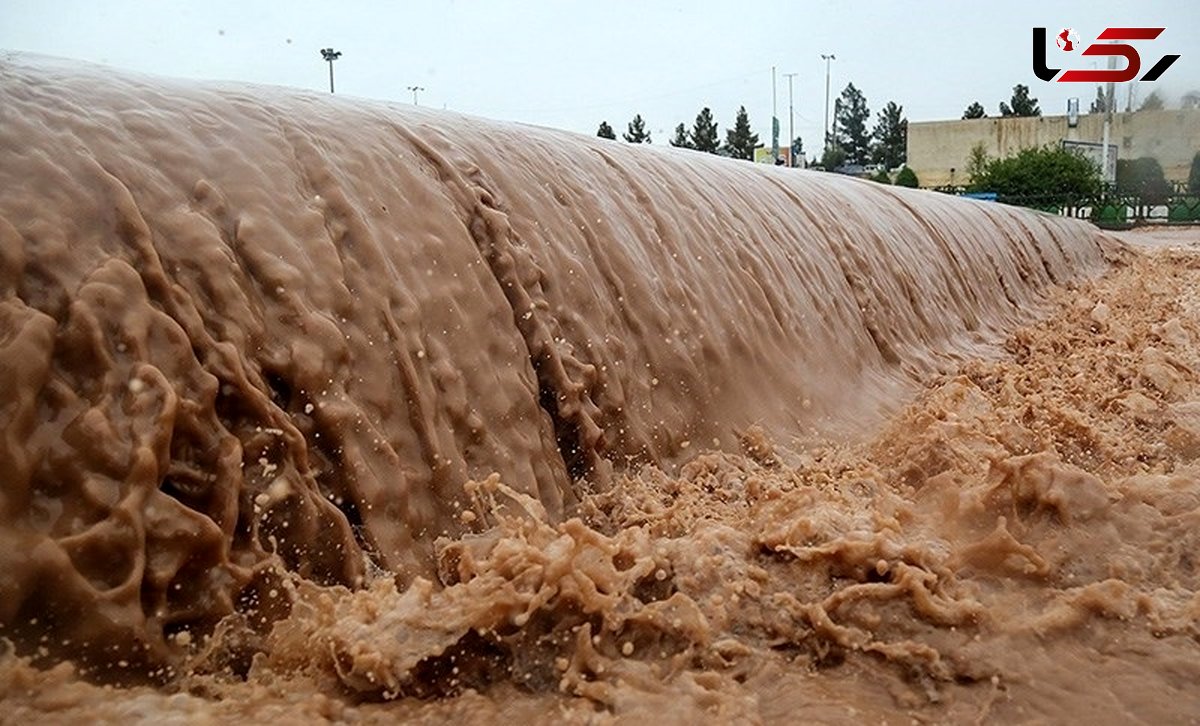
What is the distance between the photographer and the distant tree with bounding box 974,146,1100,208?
22.8 metres

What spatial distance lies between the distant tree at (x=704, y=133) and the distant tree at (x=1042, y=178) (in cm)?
1929

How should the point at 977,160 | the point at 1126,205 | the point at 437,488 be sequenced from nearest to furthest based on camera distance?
the point at 437,488 < the point at 1126,205 < the point at 977,160

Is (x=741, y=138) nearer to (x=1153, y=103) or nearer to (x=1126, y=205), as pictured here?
(x=1126, y=205)

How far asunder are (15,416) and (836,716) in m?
1.20

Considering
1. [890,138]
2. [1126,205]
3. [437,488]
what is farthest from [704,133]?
[437,488]

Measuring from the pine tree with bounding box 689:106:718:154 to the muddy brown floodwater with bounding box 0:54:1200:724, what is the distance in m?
43.2

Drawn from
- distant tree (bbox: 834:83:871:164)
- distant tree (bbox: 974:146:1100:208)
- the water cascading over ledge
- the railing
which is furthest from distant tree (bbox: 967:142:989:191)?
the water cascading over ledge

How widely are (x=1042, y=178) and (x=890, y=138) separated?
91.1ft

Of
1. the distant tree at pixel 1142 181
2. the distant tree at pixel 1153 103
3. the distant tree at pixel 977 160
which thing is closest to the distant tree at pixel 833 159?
the distant tree at pixel 977 160

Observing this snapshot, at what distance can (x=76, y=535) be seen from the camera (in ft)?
4.31

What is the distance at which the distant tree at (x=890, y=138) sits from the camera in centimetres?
4891

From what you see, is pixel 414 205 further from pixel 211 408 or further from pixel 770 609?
pixel 770 609

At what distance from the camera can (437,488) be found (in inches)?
73.7

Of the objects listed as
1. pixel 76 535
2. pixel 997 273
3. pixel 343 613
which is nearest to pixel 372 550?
pixel 343 613
